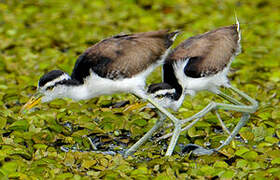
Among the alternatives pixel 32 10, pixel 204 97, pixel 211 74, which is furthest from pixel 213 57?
pixel 32 10

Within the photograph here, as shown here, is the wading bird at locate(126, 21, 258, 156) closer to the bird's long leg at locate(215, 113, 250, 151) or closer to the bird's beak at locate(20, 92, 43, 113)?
the bird's long leg at locate(215, 113, 250, 151)

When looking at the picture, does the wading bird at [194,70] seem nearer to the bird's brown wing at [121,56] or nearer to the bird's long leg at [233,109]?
the bird's long leg at [233,109]

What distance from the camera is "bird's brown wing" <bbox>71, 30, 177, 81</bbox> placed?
19.1ft

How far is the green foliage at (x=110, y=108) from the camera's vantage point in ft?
18.6

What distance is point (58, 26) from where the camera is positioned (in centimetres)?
990

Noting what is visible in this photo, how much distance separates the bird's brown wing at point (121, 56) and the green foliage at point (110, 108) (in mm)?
947

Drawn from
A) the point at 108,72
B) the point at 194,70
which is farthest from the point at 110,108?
the point at 194,70

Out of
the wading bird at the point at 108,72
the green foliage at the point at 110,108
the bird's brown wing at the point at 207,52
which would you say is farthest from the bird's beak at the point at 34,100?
the bird's brown wing at the point at 207,52

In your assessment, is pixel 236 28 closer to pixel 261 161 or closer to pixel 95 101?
pixel 261 161

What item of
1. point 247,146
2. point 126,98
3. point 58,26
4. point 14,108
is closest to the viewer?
point 247,146

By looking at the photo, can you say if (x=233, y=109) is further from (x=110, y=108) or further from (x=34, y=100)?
(x=34, y=100)

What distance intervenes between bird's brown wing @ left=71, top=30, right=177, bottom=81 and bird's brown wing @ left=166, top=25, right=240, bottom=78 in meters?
0.24

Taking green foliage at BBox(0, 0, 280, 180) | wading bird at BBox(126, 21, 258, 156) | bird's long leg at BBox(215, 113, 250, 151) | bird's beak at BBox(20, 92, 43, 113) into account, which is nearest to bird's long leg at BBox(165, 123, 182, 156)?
wading bird at BBox(126, 21, 258, 156)

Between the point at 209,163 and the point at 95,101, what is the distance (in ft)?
7.27
